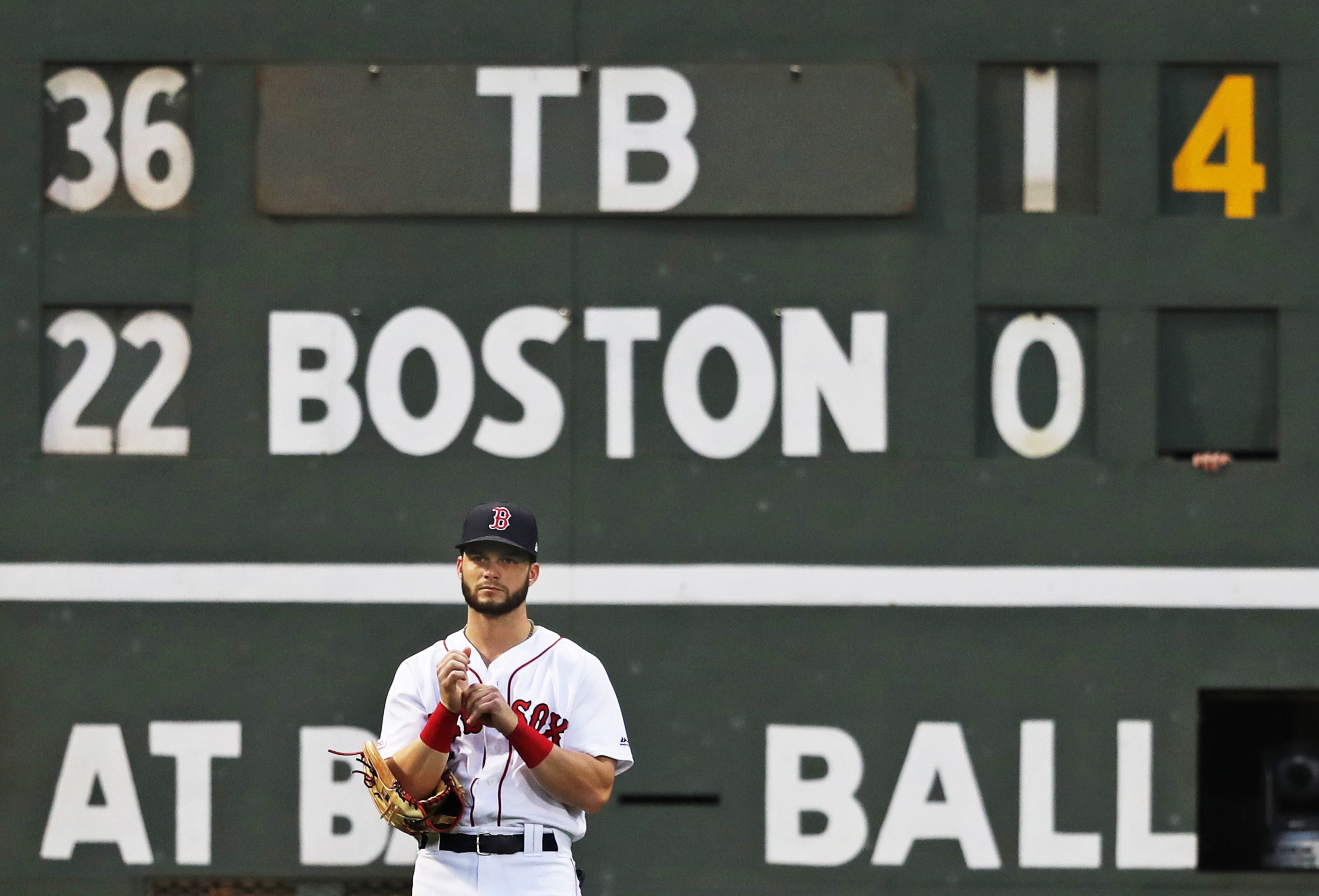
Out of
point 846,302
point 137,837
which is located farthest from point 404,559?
point 846,302

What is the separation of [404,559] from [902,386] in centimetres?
171

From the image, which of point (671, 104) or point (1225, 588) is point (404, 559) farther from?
point (1225, 588)

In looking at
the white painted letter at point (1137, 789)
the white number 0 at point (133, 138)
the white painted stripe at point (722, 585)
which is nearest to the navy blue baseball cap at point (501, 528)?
the white painted stripe at point (722, 585)

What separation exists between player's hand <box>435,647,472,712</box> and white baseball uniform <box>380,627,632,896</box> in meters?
0.20

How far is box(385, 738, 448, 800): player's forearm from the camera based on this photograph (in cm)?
358

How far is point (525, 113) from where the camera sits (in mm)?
5488

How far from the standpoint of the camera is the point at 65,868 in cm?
538

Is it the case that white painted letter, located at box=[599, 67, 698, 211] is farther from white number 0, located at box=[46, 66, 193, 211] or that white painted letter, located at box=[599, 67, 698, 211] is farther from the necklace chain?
the necklace chain

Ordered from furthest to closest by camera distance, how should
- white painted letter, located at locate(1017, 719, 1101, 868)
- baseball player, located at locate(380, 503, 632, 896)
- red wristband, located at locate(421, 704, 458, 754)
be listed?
white painted letter, located at locate(1017, 719, 1101, 868)
baseball player, located at locate(380, 503, 632, 896)
red wristband, located at locate(421, 704, 458, 754)


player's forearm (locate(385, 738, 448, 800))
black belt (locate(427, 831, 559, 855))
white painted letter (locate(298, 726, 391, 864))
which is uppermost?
player's forearm (locate(385, 738, 448, 800))

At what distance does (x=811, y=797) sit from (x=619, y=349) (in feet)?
5.15

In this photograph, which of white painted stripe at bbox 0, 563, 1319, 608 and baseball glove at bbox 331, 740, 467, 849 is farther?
white painted stripe at bbox 0, 563, 1319, 608

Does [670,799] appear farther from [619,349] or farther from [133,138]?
[133,138]

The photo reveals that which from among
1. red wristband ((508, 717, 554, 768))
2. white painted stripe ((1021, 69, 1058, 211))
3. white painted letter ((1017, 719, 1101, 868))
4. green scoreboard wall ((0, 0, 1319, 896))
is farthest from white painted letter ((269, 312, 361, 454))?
white painted letter ((1017, 719, 1101, 868))
